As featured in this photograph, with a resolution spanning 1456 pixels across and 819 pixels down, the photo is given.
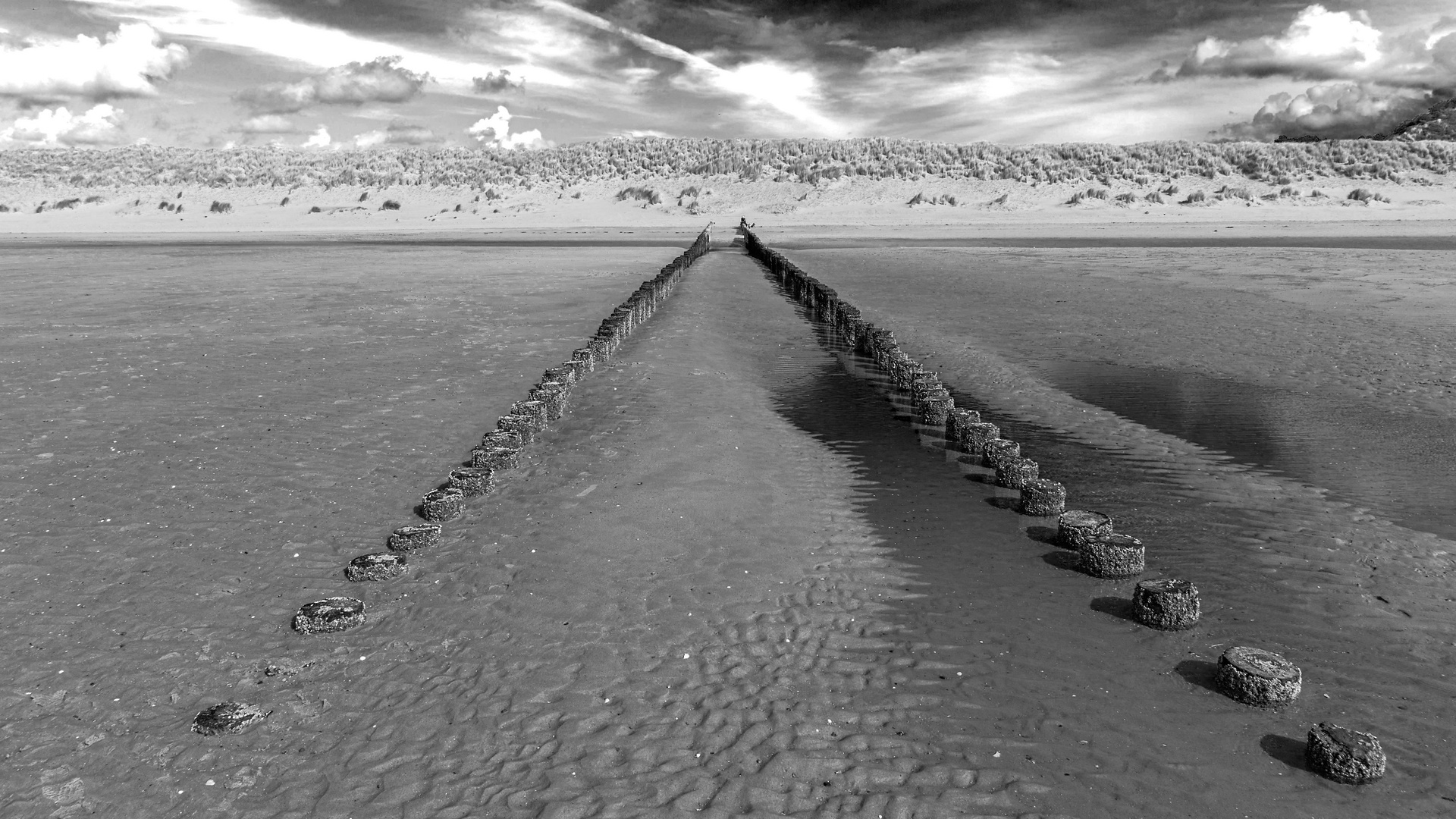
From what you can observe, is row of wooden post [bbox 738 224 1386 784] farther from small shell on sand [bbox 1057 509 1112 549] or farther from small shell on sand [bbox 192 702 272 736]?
small shell on sand [bbox 192 702 272 736]

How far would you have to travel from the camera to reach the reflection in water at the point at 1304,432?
7.48 m

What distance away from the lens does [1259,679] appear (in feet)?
14.5

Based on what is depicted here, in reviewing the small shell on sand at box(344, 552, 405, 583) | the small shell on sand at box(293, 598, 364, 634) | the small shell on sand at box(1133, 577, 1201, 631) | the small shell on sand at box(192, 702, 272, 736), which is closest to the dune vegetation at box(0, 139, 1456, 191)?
the small shell on sand at box(1133, 577, 1201, 631)

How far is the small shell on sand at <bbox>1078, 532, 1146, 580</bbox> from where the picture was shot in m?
5.97

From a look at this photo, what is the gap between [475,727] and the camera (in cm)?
433

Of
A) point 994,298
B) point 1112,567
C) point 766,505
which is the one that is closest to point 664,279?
point 994,298

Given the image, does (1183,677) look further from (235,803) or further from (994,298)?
(994,298)

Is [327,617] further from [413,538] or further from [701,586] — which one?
[701,586]

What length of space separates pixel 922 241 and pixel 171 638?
113ft

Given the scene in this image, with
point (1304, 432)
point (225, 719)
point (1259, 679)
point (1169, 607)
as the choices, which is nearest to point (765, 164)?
point (1304, 432)

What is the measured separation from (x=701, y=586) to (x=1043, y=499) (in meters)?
3.09

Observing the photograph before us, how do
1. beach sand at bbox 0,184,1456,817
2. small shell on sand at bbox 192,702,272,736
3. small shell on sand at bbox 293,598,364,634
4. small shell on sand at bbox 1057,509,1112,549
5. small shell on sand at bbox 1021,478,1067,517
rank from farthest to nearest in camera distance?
1. small shell on sand at bbox 1021,478,1067,517
2. small shell on sand at bbox 1057,509,1112,549
3. small shell on sand at bbox 293,598,364,634
4. small shell on sand at bbox 192,702,272,736
5. beach sand at bbox 0,184,1456,817

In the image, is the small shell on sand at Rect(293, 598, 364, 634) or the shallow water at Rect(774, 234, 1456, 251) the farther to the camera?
the shallow water at Rect(774, 234, 1456, 251)

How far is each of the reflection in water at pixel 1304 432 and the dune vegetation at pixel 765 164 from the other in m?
45.6
